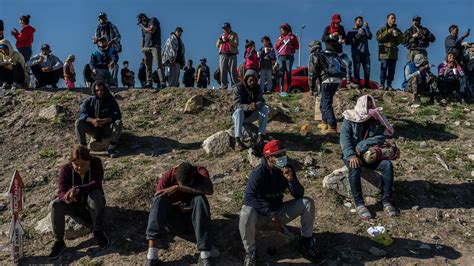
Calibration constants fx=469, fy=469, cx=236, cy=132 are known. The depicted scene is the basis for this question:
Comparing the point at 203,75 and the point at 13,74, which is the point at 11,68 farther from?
the point at 203,75

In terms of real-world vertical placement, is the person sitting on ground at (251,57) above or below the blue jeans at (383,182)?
above

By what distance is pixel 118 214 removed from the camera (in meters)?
7.03

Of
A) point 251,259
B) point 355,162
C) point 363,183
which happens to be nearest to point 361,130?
point 355,162

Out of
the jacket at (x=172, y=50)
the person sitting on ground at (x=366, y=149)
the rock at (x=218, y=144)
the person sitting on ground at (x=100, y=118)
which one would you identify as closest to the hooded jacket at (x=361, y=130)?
the person sitting on ground at (x=366, y=149)

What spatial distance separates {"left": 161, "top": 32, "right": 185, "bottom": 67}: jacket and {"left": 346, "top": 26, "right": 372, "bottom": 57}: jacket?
4.61 m

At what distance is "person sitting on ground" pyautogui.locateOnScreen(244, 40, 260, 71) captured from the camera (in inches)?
529

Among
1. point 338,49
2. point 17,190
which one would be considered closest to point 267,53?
point 338,49

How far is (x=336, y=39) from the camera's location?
10.6 m

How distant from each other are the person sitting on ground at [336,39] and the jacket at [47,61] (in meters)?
7.50

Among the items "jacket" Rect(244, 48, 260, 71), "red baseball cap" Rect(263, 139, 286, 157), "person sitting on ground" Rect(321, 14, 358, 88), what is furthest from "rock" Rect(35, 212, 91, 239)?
"jacket" Rect(244, 48, 260, 71)

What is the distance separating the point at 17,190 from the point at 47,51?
319 inches

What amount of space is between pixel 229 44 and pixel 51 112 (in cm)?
497

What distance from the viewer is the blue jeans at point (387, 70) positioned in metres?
13.2

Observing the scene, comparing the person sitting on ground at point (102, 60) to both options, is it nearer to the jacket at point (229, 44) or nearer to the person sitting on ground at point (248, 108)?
the jacket at point (229, 44)
